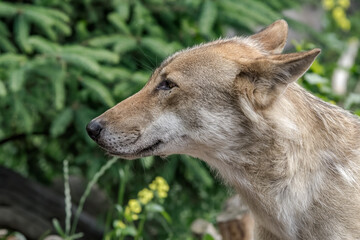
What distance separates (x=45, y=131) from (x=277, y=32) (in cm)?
301

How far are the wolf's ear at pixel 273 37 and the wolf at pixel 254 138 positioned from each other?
16.6 inches

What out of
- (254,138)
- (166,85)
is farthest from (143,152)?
(254,138)

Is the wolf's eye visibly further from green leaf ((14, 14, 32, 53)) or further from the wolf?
green leaf ((14, 14, 32, 53))

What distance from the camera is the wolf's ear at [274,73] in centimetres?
327

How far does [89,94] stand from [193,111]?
2.40 m

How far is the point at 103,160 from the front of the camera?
19.4 ft

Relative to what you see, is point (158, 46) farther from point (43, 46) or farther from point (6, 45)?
point (6, 45)

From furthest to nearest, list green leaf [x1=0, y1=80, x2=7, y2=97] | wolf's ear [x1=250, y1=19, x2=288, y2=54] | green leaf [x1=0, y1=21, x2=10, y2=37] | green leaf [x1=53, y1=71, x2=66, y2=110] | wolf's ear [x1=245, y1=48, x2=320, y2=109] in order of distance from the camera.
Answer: green leaf [x1=0, y1=21, x2=10, y2=37] → green leaf [x1=53, y1=71, x2=66, y2=110] → green leaf [x1=0, y1=80, x2=7, y2=97] → wolf's ear [x1=250, y1=19, x2=288, y2=54] → wolf's ear [x1=245, y1=48, x2=320, y2=109]

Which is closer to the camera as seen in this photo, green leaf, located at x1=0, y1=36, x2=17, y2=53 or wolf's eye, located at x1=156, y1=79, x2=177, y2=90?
wolf's eye, located at x1=156, y1=79, x2=177, y2=90

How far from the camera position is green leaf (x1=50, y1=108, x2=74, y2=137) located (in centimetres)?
556

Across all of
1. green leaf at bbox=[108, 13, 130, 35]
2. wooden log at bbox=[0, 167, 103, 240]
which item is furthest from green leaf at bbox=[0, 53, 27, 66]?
wooden log at bbox=[0, 167, 103, 240]

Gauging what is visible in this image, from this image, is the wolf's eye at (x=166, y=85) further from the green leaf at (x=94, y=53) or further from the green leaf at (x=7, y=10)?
the green leaf at (x=7, y=10)

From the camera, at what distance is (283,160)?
3.58m

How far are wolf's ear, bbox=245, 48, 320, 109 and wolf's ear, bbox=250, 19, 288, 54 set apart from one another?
2.06 feet
